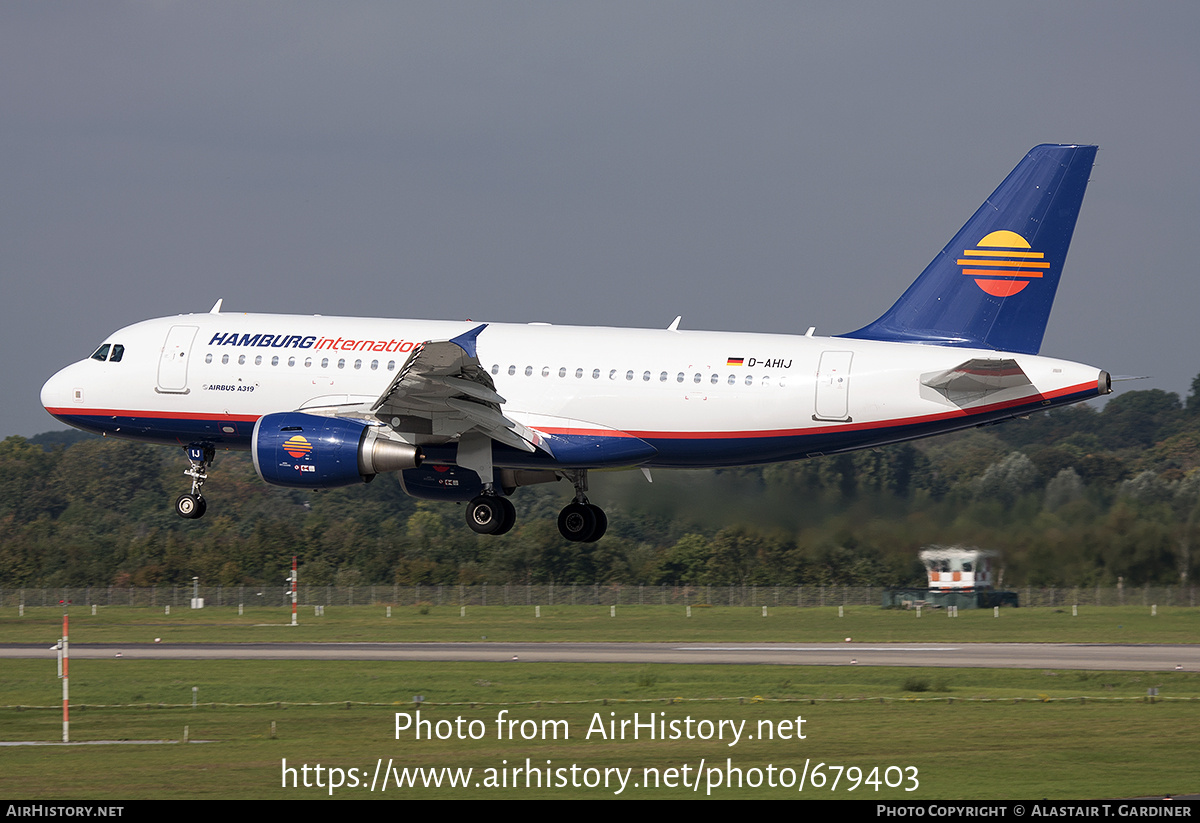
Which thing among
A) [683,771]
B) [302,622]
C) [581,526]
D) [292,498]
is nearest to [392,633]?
[302,622]

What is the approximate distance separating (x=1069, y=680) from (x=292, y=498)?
309 ft

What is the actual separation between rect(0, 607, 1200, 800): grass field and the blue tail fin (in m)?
9.33

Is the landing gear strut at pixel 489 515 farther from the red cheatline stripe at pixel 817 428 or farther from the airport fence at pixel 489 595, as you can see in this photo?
the airport fence at pixel 489 595

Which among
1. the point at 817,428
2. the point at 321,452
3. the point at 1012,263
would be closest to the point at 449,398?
the point at 321,452

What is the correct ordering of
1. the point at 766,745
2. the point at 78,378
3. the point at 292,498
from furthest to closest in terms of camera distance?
the point at 292,498 < the point at 78,378 < the point at 766,745

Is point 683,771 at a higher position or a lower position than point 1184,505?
lower

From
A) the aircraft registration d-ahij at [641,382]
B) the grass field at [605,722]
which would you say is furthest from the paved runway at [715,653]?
the aircraft registration d-ahij at [641,382]

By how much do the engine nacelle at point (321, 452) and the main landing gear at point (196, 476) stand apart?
461 centimetres

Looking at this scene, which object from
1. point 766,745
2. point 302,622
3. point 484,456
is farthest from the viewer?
point 302,622

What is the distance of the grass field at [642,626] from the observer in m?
56.4

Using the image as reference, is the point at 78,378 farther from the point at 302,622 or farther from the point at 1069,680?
the point at 1069,680

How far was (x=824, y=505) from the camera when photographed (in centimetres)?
4603

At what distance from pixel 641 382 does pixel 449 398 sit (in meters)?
4.94

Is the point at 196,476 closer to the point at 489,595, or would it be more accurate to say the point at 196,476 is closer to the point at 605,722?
the point at 605,722
